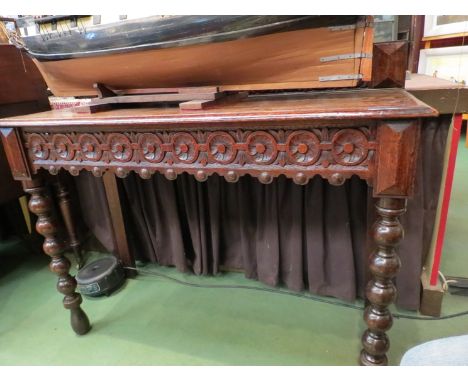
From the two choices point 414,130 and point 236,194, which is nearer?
point 414,130

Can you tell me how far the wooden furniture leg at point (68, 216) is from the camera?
1392 mm

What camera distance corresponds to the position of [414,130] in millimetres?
575

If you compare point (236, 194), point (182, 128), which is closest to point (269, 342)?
point (236, 194)

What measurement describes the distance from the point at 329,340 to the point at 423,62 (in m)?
2.55

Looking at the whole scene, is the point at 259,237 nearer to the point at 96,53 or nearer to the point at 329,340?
the point at 329,340

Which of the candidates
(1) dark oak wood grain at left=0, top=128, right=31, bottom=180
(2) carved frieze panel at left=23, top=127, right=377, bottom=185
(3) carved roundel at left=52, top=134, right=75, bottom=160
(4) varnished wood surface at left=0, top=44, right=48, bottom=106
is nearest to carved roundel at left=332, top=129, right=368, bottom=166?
(2) carved frieze panel at left=23, top=127, right=377, bottom=185

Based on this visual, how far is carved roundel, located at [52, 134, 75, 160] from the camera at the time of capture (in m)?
0.83

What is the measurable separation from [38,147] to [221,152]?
516 millimetres

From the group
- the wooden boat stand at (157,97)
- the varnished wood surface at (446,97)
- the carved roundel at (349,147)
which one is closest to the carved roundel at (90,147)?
the wooden boat stand at (157,97)

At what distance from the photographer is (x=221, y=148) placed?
0.70m

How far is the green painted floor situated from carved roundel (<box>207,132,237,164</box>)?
63cm

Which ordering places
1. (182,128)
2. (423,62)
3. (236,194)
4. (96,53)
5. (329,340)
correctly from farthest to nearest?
(423,62) < (236,194) < (329,340) < (96,53) < (182,128)

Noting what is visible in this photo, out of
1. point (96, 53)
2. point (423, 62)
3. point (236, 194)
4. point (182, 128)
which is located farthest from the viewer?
point (423, 62)

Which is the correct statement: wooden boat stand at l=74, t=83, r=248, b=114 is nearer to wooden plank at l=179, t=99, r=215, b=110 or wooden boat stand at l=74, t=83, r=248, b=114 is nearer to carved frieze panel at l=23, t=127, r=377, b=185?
wooden plank at l=179, t=99, r=215, b=110
